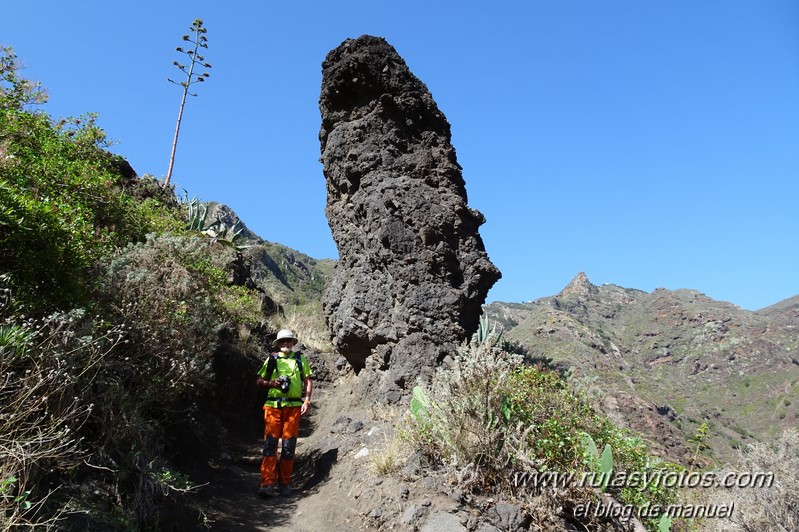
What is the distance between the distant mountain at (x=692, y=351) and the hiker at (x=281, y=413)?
19577 millimetres

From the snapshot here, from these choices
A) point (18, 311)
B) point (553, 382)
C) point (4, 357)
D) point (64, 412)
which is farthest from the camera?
point (553, 382)

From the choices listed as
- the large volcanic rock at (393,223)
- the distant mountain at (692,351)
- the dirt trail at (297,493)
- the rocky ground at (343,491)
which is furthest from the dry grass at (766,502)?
the distant mountain at (692,351)

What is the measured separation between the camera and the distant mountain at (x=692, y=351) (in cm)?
3212

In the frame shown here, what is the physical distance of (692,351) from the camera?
48.1m

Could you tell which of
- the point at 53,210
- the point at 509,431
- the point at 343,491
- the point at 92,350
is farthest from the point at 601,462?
the point at 53,210

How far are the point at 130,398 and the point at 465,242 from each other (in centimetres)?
506

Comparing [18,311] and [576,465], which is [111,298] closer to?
[18,311]

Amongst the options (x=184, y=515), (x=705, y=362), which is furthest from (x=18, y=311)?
(x=705, y=362)

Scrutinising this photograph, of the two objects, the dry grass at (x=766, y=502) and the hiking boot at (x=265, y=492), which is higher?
the dry grass at (x=766, y=502)

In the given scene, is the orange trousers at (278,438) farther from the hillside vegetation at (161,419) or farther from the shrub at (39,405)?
the shrub at (39,405)

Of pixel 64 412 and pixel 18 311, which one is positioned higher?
pixel 18 311

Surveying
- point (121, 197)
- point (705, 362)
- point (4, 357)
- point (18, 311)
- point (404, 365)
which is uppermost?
point (705, 362)

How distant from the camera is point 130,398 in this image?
14.3 feet

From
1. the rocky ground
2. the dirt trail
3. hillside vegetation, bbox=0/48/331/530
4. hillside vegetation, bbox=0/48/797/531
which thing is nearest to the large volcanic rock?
hillside vegetation, bbox=0/48/797/531
